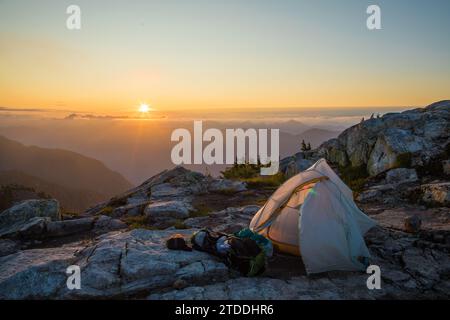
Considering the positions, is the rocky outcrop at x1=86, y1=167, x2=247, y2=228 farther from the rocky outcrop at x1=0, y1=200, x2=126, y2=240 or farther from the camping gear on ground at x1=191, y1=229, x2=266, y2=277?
the camping gear on ground at x1=191, y1=229, x2=266, y2=277

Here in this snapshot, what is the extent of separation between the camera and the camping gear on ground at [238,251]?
27.4ft

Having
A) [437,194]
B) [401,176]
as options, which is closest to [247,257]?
[437,194]

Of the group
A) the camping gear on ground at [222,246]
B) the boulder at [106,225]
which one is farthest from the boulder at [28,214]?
the camping gear on ground at [222,246]

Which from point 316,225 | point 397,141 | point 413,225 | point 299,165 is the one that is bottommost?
point 413,225

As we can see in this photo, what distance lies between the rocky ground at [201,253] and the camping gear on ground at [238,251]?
0.23m

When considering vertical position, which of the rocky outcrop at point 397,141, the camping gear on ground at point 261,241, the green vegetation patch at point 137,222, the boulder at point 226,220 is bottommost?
the green vegetation patch at point 137,222

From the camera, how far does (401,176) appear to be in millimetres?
16875

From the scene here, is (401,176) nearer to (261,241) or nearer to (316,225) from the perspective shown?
(316,225)

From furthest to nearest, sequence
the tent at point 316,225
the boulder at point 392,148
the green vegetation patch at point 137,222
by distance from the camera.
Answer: the boulder at point 392,148
the green vegetation patch at point 137,222
the tent at point 316,225

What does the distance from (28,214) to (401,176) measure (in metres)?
A: 16.5

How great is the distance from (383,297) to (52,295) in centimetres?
694

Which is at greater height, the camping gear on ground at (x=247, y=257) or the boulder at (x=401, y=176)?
the boulder at (x=401, y=176)

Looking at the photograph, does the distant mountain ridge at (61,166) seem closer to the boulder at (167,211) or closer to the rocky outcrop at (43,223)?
the rocky outcrop at (43,223)

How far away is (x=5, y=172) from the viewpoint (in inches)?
A: 4988
